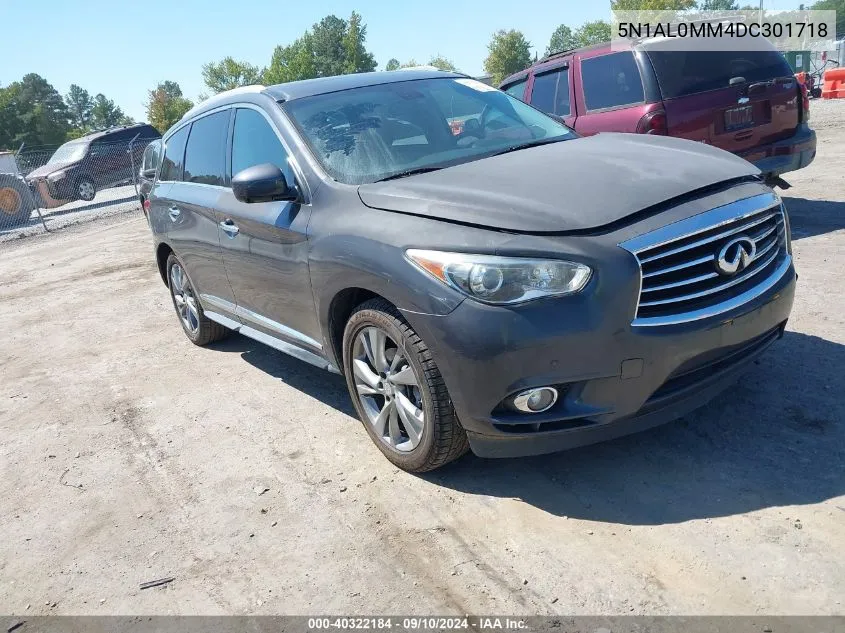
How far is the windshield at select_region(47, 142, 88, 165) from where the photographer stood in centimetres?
2162

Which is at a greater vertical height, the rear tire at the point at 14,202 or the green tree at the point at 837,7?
the green tree at the point at 837,7

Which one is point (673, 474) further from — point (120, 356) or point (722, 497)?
point (120, 356)

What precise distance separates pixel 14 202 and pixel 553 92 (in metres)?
15.3

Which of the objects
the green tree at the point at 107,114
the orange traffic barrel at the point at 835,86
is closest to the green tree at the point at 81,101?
the green tree at the point at 107,114

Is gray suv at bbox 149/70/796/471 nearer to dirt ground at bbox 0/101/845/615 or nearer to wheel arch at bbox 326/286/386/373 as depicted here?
wheel arch at bbox 326/286/386/373

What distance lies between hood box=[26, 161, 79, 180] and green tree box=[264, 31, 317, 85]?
203ft

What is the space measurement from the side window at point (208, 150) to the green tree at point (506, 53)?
80881 mm

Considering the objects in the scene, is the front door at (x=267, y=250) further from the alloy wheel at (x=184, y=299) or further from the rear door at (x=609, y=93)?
the rear door at (x=609, y=93)

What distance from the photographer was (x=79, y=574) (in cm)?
321

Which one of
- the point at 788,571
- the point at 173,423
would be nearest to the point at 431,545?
the point at 788,571

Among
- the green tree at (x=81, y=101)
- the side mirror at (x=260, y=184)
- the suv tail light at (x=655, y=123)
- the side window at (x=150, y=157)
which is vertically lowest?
the suv tail light at (x=655, y=123)

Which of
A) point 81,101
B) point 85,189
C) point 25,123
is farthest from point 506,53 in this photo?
point 81,101

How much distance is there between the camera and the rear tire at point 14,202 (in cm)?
1797

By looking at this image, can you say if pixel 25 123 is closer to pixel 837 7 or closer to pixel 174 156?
pixel 174 156
